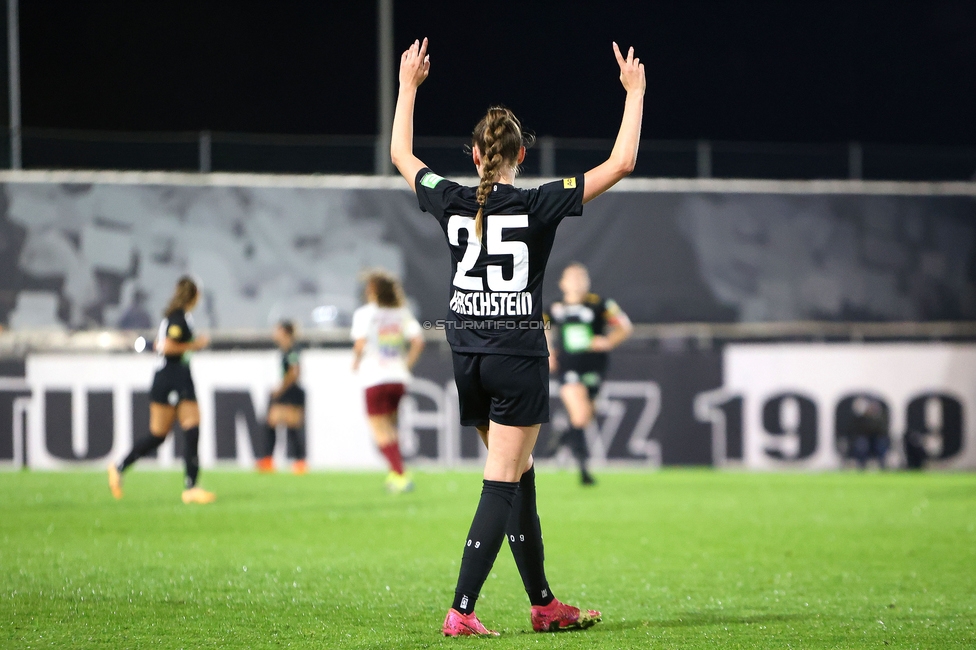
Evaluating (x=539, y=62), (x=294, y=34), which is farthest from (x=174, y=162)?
(x=539, y=62)

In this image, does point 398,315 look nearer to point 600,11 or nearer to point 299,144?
point 299,144

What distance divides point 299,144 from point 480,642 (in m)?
17.1

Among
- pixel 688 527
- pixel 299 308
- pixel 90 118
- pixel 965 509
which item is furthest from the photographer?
pixel 90 118

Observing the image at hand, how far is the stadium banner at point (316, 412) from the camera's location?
15.7 m

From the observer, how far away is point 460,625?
474 cm

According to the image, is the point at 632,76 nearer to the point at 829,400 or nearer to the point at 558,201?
the point at 558,201

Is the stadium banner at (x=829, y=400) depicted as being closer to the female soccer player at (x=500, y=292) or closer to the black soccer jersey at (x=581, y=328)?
the black soccer jersey at (x=581, y=328)

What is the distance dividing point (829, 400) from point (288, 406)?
732 centimetres

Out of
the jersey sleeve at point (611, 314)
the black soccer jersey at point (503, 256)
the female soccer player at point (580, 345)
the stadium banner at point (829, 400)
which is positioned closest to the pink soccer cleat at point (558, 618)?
the black soccer jersey at point (503, 256)

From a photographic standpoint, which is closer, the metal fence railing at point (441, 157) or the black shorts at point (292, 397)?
the black shorts at point (292, 397)

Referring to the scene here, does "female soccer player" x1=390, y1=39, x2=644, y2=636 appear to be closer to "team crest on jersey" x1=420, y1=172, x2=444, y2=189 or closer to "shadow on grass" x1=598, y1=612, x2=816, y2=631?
"team crest on jersey" x1=420, y1=172, x2=444, y2=189

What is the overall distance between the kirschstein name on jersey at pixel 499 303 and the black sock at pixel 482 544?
67 cm

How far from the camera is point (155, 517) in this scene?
31.8ft

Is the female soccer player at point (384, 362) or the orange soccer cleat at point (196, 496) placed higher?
the female soccer player at point (384, 362)
